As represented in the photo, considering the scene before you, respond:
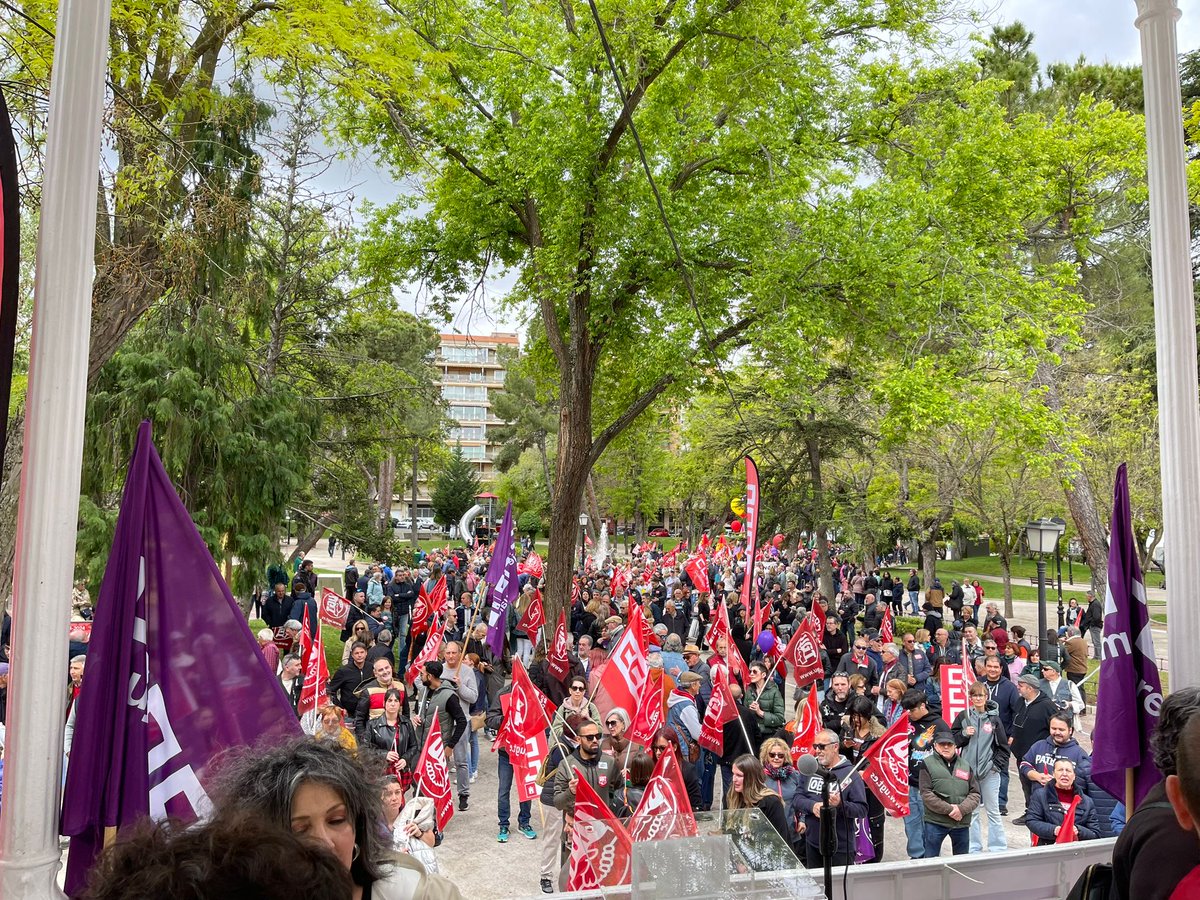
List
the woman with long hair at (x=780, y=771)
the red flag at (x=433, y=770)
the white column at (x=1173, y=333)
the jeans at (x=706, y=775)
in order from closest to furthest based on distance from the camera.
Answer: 1. the white column at (x=1173, y=333)
2. the woman with long hair at (x=780, y=771)
3. the red flag at (x=433, y=770)
4. the jeans at (x=706, y=775)

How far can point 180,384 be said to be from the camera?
41.2ft

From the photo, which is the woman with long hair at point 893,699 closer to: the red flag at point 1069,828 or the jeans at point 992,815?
the jeans at point 992,815

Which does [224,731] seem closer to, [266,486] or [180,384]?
[180,384]

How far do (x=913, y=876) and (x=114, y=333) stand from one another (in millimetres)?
7457

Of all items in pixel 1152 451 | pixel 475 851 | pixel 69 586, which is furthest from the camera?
pixel 1152 451

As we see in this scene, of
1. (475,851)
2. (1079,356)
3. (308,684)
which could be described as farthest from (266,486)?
(1079,356)

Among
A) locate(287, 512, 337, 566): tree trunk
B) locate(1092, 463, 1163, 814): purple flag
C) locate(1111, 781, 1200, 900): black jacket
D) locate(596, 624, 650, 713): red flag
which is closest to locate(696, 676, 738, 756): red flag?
locate(596, 624, 650, 713): red flag

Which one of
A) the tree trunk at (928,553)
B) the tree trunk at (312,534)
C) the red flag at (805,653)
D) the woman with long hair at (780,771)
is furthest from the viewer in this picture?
the tree trunk at (928,553)

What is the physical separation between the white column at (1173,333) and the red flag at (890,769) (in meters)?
2.99

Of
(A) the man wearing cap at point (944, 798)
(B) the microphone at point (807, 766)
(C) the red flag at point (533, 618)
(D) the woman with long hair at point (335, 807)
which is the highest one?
(D) the woman with long hair at point (335, 807)

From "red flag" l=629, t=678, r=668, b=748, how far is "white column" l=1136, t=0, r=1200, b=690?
5018mm

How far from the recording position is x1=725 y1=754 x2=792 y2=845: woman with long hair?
6375 mm

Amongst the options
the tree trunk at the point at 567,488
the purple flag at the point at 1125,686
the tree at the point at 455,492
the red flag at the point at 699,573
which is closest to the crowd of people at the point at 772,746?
the purple flag at the point at 1125,686

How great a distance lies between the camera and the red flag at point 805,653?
1256cm
